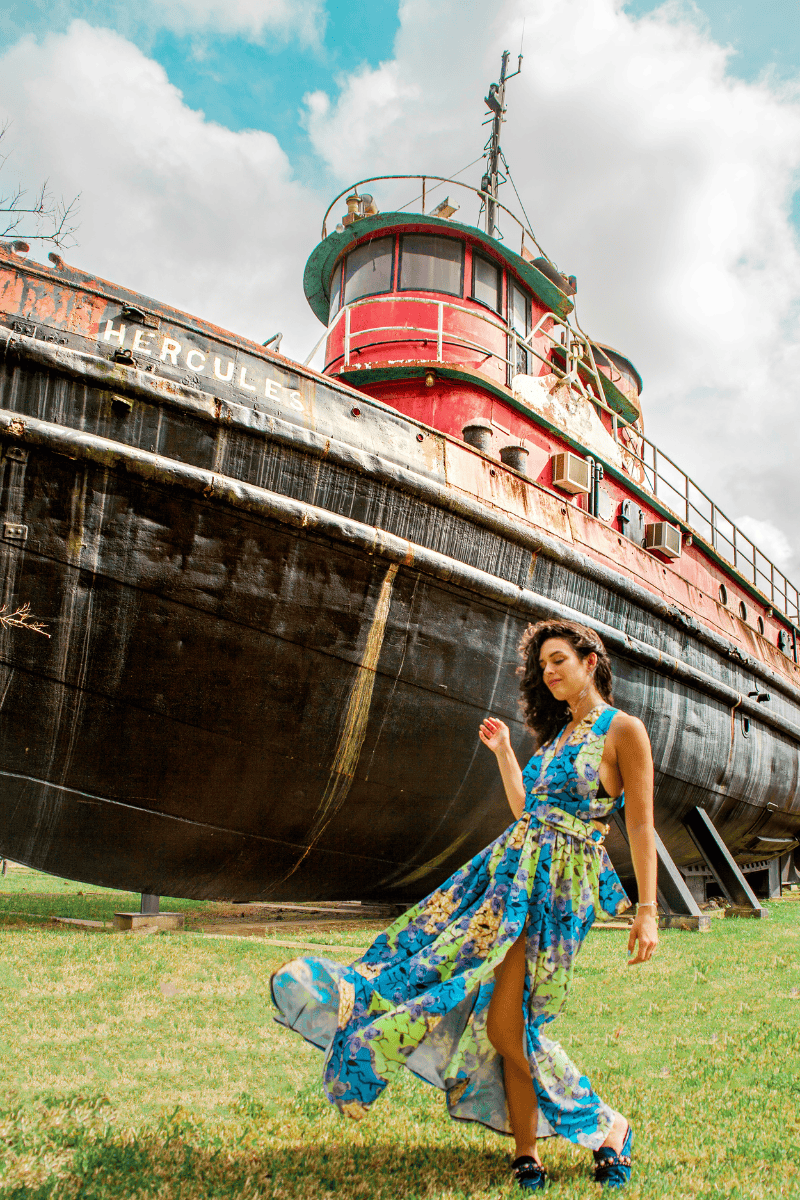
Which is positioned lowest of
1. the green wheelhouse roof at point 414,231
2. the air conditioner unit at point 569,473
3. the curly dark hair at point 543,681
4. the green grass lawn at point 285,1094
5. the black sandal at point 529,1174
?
the green grass lawn at point 285,1094

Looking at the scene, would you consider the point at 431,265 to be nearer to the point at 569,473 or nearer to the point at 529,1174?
the point at 569,473

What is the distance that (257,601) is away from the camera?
4.07 meters

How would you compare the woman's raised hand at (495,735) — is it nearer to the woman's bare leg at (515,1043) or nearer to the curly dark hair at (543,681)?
the curly dark hair at (543,681)

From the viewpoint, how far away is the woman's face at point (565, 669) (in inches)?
86.0

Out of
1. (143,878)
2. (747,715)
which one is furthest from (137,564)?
(747,715)

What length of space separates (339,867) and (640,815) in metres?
3.19

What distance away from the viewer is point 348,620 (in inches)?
171

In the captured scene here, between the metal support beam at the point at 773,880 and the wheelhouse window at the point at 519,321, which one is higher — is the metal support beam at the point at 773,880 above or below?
below

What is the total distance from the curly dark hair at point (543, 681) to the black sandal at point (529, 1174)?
98cm

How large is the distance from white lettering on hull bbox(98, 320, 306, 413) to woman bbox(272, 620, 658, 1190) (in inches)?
114

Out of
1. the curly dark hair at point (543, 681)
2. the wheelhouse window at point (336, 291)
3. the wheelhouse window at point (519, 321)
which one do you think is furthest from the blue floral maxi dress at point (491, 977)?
the wheelhouse window at point (336, 291)

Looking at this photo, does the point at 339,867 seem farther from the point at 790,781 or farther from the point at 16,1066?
the point at 790,781

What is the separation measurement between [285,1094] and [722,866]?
5.72 meters

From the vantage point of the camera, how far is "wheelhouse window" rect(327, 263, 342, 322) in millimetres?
7730
